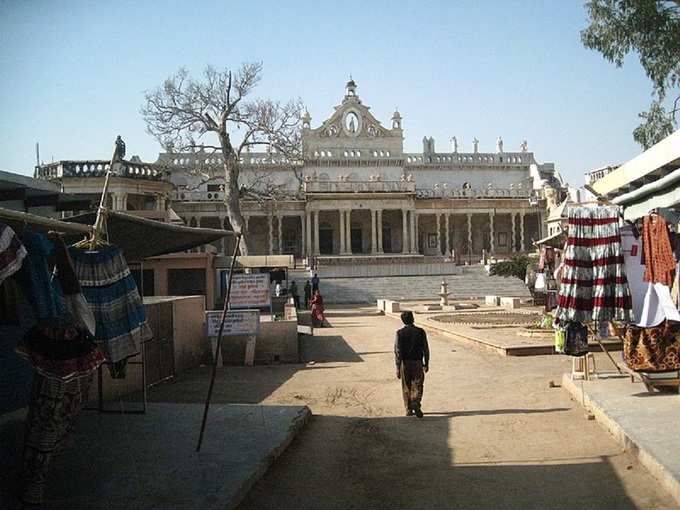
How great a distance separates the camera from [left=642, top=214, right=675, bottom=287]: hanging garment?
6.98m

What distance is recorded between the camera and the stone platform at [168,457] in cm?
489

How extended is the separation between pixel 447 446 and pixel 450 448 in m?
0.09

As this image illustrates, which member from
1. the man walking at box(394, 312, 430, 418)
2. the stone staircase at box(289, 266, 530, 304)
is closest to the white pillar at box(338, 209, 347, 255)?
the stone staircase at box(289, 266, 530, 304)

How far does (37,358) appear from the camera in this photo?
4703 millimetres

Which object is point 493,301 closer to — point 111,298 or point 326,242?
point 326,242

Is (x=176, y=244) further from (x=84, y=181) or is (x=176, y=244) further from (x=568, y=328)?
(x=84, y=181)

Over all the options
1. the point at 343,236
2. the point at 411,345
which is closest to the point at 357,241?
the point at 343,236

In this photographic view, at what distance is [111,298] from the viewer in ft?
19.8

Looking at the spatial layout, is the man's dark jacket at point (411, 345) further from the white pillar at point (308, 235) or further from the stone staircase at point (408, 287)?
the white pillar at point (308, 235)

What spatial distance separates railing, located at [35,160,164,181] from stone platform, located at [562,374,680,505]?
26.1 m

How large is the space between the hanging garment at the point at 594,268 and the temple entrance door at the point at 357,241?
43679mm

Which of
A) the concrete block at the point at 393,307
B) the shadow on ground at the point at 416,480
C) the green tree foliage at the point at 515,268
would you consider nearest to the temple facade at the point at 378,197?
the green tree foliage at the point at 515,268

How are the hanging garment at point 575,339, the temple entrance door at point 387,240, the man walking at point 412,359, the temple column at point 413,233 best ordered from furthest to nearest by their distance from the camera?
the temple entrance door at point 387,240
the temple column at point 413,233
the hanging garment at point 575,339
the man walking at point 412,359

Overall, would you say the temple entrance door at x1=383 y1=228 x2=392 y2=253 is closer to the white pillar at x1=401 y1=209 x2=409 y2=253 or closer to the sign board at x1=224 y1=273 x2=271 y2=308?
the white pillar at x1=401 y1=209 x2=409 y2=253
